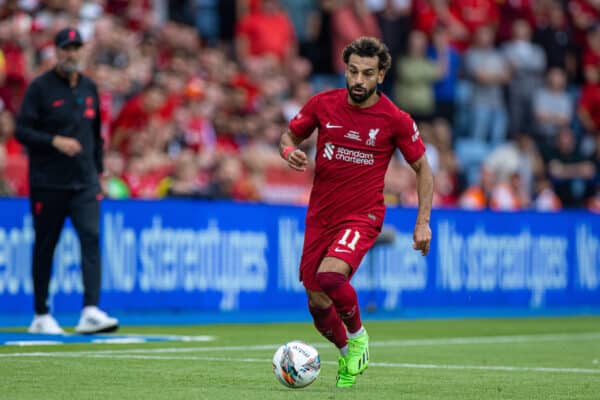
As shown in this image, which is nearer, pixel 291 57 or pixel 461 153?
pixel 291 57

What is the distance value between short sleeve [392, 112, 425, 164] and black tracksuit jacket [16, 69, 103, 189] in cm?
470

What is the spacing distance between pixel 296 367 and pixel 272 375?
1.00 m

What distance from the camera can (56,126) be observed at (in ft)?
42.1

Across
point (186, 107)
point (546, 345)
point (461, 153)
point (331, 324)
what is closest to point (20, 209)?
point (186, 107)

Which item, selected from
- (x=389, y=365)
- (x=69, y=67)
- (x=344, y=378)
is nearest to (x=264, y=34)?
(x=69, y=67)

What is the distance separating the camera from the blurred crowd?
1734 centimetres

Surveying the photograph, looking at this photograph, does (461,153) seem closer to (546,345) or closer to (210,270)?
(210,270)

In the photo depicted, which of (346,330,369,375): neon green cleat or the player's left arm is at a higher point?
the player's left arm

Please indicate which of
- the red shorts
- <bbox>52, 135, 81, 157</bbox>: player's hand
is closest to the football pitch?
the red shorts

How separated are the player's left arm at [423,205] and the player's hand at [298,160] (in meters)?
0.84

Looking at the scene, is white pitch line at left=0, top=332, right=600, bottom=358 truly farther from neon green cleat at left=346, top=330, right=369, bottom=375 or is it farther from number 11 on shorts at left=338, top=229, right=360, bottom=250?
number 11 on shorts at left=338, top=229, right=360, bottom=250

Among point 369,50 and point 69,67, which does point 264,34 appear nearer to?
point 69,67

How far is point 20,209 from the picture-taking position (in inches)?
598

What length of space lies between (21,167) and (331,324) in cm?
813
